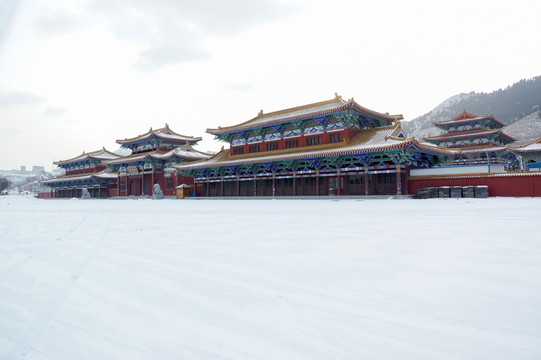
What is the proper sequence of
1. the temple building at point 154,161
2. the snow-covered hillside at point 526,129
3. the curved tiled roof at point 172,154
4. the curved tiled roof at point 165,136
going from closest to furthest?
the curved tiled roof at point 172,154 < the temple building at point 154,161 < the curved tiled roof at point 165,136 < the snow-covered hillside at point 526,129

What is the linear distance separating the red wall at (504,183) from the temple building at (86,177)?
134 feet

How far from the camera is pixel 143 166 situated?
41.2m

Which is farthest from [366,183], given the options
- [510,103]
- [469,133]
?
[510,103]

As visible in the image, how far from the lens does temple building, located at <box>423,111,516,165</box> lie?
40281 mm

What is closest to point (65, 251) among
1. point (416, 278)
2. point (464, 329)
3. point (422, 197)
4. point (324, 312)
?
point (324, 312)

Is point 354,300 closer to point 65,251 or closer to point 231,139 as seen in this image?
point 65,251

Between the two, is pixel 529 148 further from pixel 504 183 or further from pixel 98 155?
pixel 98 155

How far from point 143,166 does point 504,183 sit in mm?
34511

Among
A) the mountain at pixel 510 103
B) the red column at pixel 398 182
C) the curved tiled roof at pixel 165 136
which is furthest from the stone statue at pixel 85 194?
the mountain at pixel 510 103

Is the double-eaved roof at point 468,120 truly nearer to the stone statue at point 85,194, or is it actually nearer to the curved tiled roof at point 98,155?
the curved tiled roof at point 98,155

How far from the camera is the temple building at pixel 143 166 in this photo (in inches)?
1565

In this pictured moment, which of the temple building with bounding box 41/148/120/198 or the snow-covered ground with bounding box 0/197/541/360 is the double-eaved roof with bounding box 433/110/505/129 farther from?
the temple building with bounding box 41/148/120/198

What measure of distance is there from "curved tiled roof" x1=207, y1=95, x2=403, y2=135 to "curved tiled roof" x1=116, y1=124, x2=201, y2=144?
1038 cm

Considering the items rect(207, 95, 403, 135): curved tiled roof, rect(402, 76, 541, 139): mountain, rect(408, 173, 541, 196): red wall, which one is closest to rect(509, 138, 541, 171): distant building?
rect(207, 95, 403, 135): curved tiled roof
